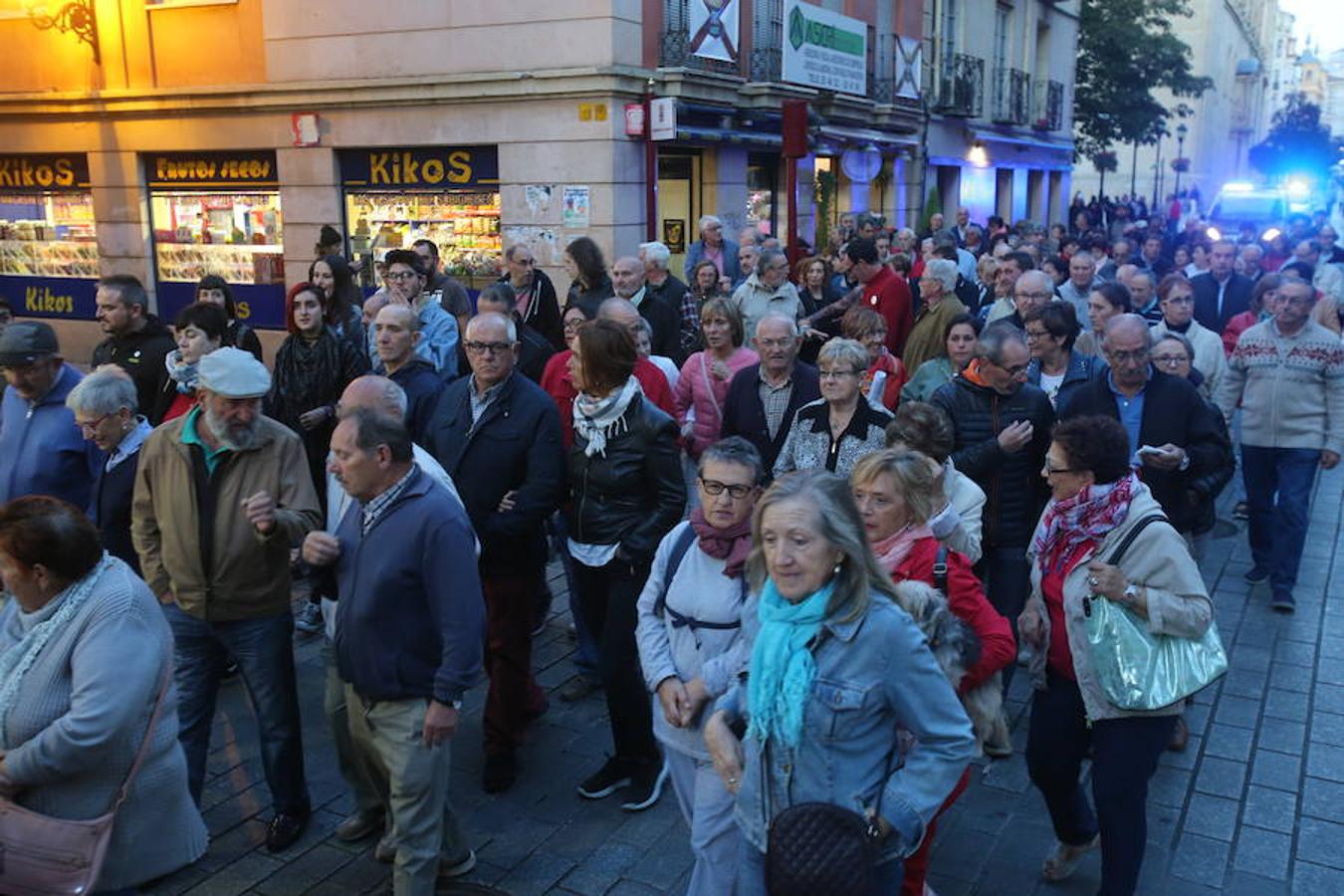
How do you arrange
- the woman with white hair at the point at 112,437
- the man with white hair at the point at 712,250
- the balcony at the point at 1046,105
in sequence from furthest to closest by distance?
the balcony at the point at 1046,105 < the man with white hair at the point at 712,250 < the woman with white hair at the point at 112,437

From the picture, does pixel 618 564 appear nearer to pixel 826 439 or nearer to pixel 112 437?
pixel 826 439

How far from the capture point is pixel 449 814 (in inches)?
163

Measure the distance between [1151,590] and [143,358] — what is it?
543 centimetres

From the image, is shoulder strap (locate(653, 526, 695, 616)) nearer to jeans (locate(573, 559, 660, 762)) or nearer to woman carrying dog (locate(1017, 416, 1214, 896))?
jeans (locate(573, 559, 660, 762))

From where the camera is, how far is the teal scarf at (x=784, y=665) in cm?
267

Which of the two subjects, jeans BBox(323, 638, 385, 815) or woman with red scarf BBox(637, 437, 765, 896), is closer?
woman with red scarf BBox(637, 437, 765, 896)

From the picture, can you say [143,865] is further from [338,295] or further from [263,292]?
[263,292]

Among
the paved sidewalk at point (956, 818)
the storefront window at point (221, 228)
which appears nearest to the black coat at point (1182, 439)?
the paved sidewalk at point (956, 818)

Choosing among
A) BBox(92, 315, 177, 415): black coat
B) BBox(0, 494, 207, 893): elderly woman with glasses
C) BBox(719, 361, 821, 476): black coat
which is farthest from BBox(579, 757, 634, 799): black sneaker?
BBox(92, 315, 177, 415): black coat

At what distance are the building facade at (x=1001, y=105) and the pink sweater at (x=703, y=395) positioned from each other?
60.8 ft

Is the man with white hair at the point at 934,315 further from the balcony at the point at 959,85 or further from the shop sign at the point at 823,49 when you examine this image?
the balcony at the point at 959,85

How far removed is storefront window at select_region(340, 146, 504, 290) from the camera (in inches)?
583

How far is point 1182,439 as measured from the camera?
5379 millimetres

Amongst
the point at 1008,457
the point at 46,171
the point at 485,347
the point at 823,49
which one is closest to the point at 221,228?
the point at 46,171
